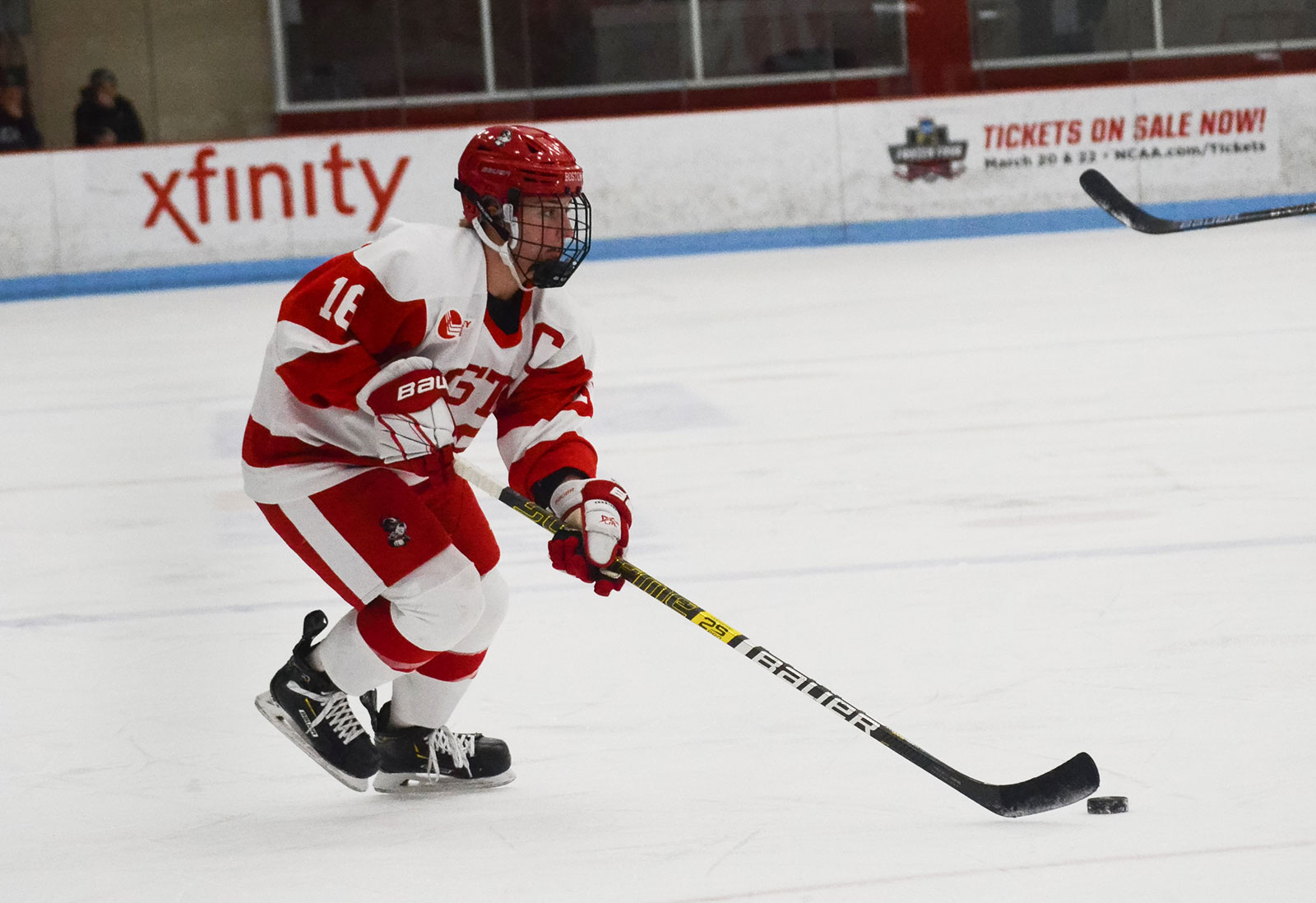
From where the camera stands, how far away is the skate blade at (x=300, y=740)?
7.36ft

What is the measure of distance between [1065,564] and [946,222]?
710cm

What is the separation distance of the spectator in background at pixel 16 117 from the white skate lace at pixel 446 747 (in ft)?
26.7

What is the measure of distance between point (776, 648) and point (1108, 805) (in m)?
0.85

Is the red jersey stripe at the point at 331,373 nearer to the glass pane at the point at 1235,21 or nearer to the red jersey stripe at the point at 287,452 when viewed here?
the red jersey stripe at the point at 287,452

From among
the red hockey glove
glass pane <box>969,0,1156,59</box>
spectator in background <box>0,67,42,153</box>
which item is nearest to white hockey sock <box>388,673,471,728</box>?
the red hockey glove

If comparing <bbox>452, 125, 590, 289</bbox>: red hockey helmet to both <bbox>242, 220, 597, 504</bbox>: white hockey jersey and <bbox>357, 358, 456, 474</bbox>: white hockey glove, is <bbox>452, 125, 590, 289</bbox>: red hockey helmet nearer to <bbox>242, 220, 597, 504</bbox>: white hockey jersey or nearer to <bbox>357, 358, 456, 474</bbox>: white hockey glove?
<bbox>242, 220, 597, 504</bbox>: white hockey jersey

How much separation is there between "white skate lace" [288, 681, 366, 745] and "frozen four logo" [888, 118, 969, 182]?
27.1ft

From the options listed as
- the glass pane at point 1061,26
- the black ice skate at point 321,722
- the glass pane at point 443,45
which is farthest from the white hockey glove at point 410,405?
the glass pane at point 1061,26

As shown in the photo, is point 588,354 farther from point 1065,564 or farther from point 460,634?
point 1065,564

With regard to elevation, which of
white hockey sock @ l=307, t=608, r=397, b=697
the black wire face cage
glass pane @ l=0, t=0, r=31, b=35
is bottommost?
white hockey sock @ l=307, t=608, r=397, b=697

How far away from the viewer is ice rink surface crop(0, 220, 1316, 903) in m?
1.97

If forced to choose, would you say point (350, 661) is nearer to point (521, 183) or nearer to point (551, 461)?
point (551, 461)

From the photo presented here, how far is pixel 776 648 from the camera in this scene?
111 inches

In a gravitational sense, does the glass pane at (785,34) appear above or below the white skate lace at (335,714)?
above
